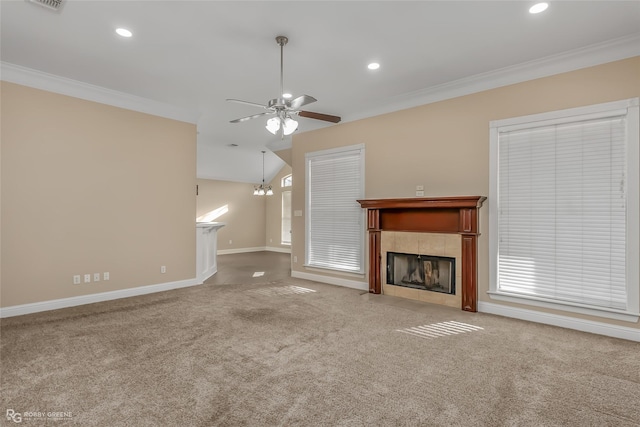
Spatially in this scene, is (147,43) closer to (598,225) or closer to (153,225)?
(153,225)

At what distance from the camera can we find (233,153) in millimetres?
8969

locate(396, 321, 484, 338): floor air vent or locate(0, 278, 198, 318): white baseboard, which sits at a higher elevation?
locate(0, 278, 198, 318): white baseboard

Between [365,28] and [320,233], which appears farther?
[320,233]

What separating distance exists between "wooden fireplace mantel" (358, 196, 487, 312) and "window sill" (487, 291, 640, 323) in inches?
13.2

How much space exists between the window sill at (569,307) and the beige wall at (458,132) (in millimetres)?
82

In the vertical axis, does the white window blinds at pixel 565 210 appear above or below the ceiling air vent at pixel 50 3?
below

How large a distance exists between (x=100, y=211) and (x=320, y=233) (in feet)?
11.7

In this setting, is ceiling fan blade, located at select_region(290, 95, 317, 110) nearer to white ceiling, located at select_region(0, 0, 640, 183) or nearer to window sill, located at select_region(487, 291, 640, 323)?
white ceiling, located at select_region(0, 0, 640, 183)

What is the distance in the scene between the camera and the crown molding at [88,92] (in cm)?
397

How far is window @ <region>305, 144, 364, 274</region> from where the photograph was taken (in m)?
5.67

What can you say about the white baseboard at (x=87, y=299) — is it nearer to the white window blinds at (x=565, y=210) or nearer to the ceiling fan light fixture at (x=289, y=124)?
the ceiling fan light fixture at (x=289, y=124)

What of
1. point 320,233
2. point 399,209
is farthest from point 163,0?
point 320,233
